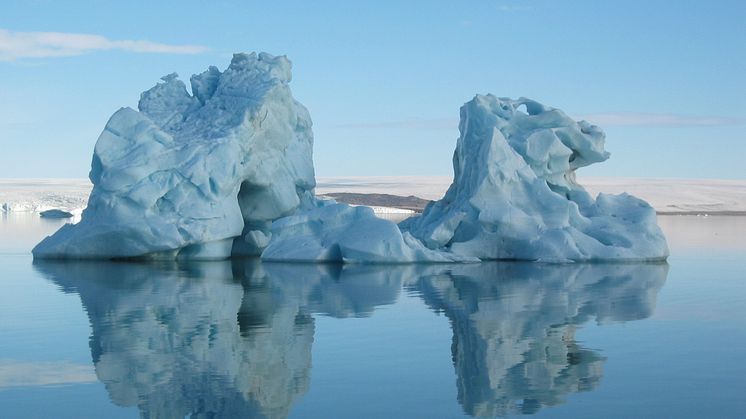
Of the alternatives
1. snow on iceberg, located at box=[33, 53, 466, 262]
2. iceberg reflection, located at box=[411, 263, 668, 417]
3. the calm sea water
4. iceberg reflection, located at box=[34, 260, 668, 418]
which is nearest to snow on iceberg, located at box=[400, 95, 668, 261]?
iceberg reflection, located at box=[411, 263, 668, 417]

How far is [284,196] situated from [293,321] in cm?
1179

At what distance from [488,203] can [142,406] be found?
14463mm

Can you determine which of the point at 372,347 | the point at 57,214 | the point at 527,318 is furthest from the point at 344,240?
the point at 57,214

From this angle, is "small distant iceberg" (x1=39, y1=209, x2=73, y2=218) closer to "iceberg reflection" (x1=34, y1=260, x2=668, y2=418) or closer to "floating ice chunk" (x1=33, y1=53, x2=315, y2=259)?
"floating ice chunk" (x1=33, y1=53, x2=315, y2=259)

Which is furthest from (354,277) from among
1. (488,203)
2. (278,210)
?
(278,210)

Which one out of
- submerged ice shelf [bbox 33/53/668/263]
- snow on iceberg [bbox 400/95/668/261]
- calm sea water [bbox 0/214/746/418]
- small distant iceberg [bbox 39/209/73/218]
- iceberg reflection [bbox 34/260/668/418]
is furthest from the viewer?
small distant iceberg [bbox 39/209/73/218]

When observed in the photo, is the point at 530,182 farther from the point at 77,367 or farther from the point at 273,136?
the point at 77,367

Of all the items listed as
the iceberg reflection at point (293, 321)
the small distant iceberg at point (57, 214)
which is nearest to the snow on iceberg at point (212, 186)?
the iceberg reflection at point (293, 321)

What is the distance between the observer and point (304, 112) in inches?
944

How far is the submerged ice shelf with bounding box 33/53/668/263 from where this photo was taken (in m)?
19.1

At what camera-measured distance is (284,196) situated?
22.1 meters

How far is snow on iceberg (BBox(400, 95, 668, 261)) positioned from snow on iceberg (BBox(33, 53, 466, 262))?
3.77 ft

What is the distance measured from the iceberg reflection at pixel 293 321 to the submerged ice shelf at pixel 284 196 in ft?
2.61

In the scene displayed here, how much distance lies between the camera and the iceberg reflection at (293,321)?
6.73 meters
